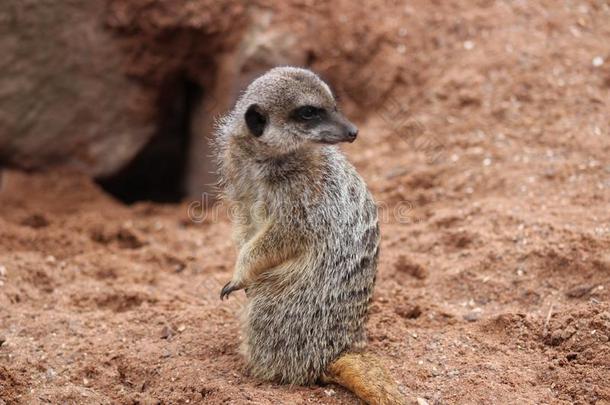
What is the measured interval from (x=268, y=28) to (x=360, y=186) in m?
2.70

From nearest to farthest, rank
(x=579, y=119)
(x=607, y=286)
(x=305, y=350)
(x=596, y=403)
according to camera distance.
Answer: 1. (x=596, y=403)
2. (x=305, y=350)
3. (x=607, y=286)
4. (x=579, y=119)

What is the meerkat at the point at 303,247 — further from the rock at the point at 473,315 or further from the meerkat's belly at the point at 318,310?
the rock at the point at 473,315

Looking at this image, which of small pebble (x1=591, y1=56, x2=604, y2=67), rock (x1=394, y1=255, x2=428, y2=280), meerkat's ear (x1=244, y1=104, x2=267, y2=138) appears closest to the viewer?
meerkat's ear (x1=244, y1=104, x2=267, y2=138)

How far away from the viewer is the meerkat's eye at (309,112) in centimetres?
314

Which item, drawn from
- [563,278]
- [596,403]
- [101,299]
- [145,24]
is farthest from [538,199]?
[145,24]

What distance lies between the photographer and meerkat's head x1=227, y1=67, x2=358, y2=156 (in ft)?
10.2

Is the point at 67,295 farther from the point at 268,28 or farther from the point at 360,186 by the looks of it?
the point at 268,28

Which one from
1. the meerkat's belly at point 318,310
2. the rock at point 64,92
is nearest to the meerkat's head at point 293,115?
the meerkat's belly at point 318,310

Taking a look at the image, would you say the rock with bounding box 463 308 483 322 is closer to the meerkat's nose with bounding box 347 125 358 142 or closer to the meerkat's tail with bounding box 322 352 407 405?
the meerkat's tail with bounding box 322 352 407 405

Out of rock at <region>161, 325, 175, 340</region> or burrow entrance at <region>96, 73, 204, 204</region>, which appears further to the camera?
burrow entrance at <region>96, 73, 204, 204</region>

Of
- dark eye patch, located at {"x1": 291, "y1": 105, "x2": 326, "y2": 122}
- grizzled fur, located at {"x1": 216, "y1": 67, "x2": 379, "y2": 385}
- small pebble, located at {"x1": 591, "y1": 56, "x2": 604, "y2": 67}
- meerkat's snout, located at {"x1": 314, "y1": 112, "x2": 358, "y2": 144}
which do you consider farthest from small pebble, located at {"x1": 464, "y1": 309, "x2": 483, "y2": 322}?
small pebble, located at {"x1": 591, "y1": 56, "x2": 604, "y2": 67}

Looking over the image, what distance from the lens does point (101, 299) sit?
12.9 ft

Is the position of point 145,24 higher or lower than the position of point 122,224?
higher

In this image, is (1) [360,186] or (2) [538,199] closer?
(1) [360,186]
